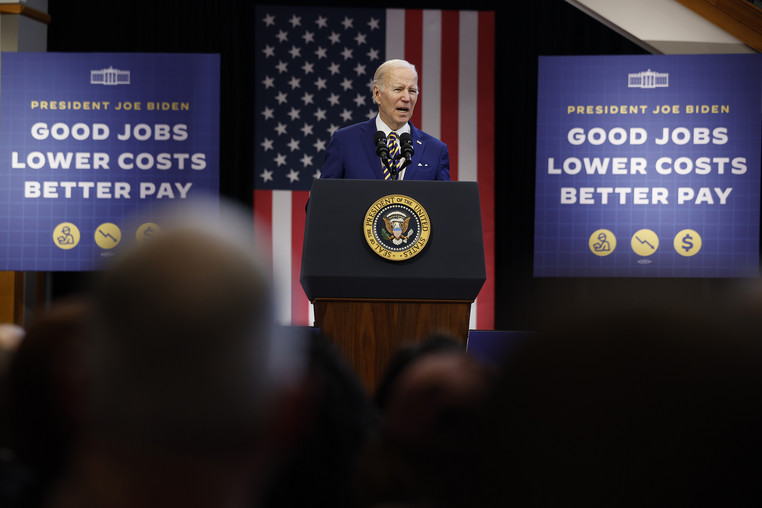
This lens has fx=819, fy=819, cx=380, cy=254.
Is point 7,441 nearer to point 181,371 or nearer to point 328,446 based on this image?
point 328,446

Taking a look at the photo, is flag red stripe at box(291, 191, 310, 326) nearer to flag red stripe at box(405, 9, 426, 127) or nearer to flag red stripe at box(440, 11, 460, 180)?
flag red stripe at box(405, 9, 426, 127)

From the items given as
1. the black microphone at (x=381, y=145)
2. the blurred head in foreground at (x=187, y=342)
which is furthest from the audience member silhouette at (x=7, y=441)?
the black microphone at (x=381, y=145)

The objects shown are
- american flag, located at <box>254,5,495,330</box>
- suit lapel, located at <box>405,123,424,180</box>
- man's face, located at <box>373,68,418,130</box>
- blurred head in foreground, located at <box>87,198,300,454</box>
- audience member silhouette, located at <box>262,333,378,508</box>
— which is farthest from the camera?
american flag, located at <box>254,5,495,330</box>

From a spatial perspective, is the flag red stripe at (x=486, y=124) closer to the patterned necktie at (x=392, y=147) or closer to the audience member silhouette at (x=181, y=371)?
the patterned necktie at (x=392, y=147)

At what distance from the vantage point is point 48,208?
16.7ft

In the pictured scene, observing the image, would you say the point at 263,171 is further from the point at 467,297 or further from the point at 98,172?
the point at 467,297

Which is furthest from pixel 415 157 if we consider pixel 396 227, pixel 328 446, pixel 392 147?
pixel 328 446

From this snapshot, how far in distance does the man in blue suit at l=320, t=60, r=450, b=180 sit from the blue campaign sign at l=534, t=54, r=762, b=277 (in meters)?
1.82

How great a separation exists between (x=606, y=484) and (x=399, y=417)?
168 mm

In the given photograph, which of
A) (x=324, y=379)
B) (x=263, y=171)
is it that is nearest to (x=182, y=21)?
(x=263, y=171)

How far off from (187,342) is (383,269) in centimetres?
222

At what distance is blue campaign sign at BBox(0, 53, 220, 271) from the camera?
200 inches

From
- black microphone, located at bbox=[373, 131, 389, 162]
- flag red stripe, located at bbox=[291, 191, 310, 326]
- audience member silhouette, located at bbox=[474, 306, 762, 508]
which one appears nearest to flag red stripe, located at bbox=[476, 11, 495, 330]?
flag red stripe, located at bbox=[291, 191, 310, 326]

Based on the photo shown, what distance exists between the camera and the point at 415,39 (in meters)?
5.89
